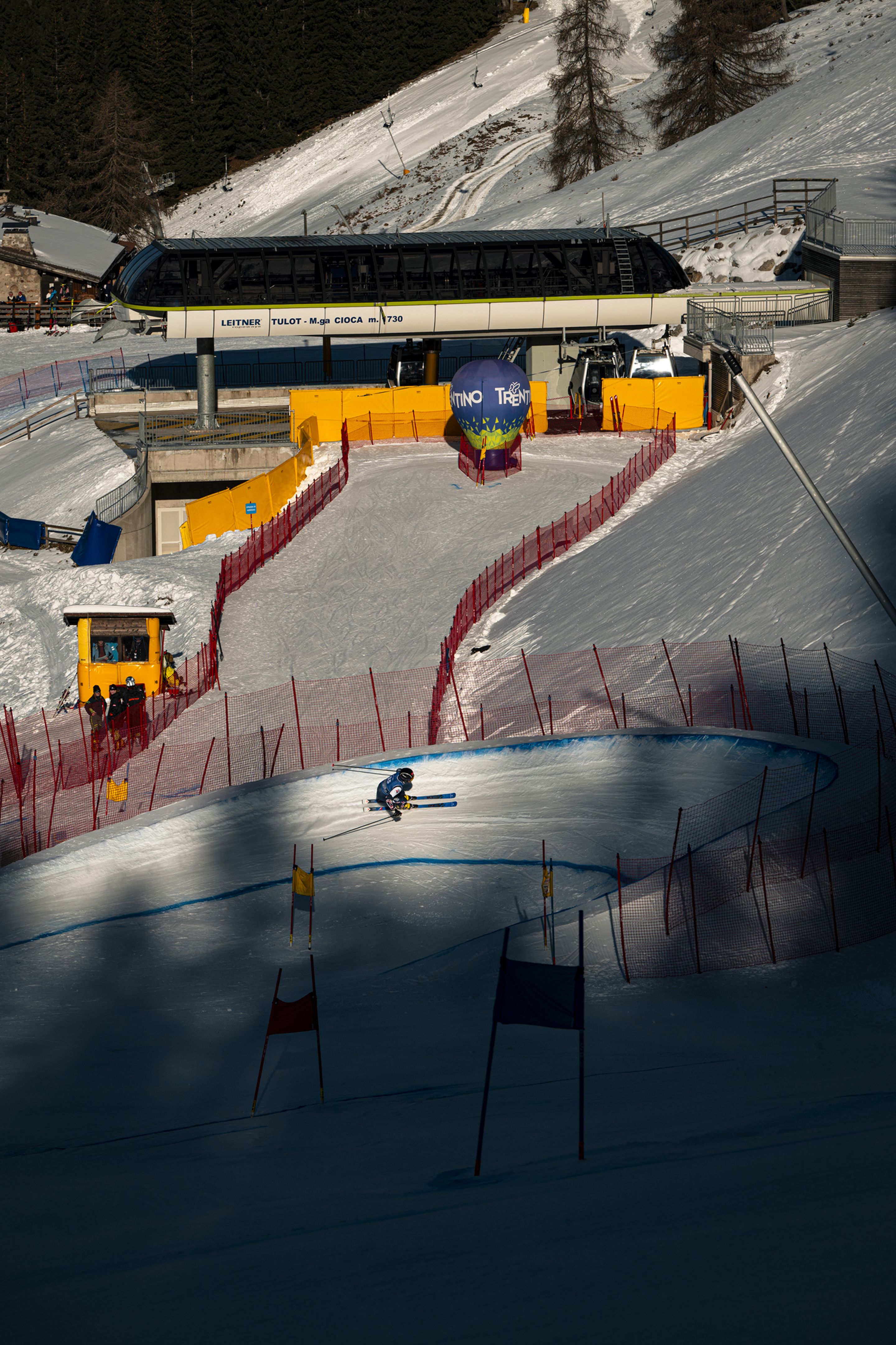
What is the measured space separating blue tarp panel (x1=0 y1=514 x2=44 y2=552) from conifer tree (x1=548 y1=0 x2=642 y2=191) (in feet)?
148

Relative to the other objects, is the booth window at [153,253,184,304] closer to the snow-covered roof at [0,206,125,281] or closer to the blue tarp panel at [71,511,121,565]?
the blue tarp panel at [71,511,121,565]

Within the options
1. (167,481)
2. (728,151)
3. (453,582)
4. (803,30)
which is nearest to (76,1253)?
(453,582)

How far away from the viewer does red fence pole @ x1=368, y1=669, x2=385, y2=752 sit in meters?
25.4

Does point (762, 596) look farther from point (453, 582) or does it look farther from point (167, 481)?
point (167, 481)

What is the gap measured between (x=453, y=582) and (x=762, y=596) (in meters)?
8.67

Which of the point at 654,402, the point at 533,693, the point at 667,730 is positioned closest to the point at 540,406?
the point at 654,402

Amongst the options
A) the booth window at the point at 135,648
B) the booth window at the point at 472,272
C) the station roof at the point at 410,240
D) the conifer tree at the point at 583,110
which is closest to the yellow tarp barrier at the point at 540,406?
the booth window at the point at 472,272

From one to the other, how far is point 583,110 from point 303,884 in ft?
236

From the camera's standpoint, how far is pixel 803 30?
83125mm

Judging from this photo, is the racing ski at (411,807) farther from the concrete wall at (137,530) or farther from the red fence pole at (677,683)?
the concrete wall at (137,530)

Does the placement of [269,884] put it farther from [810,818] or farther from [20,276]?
[20,276]

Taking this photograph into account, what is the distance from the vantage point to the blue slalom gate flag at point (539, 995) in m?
12.2

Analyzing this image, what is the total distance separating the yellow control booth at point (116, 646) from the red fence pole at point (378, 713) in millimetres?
5354

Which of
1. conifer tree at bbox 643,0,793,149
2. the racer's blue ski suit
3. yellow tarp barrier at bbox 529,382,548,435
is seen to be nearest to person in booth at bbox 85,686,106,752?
the racer's blue ski suit
